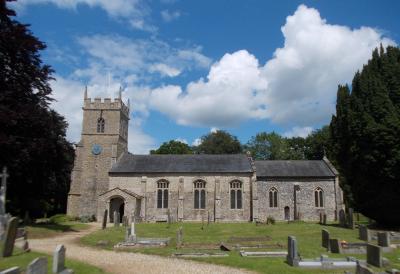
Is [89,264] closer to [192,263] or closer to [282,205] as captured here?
[192,263]

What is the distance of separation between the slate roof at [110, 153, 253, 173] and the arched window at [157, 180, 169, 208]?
1335 millimetres

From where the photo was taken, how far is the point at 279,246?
17.5 meters

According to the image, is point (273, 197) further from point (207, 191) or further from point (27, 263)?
point (27, 263)

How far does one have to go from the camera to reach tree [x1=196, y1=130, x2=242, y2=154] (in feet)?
218

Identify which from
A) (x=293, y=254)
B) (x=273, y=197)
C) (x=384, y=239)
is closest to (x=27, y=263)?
(x=293, y=254)

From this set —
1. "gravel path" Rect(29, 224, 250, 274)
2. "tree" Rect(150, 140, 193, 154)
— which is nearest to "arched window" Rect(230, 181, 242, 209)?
"gravel path" Rect(29, 224, 250, 274)

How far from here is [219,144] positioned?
66.8 metres

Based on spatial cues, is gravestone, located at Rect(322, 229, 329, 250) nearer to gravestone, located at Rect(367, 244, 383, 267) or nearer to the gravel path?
gravestone, located at Rect(367, 244, 383, 267)

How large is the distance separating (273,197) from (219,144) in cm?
2880

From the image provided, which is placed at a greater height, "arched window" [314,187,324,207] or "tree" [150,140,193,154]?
"tree" [150,140,193,154]

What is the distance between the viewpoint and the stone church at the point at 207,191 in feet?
124

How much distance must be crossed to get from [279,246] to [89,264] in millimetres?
8696

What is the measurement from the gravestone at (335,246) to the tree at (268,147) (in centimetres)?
4962

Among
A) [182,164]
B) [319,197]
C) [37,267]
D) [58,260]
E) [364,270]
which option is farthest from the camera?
[182,164]
